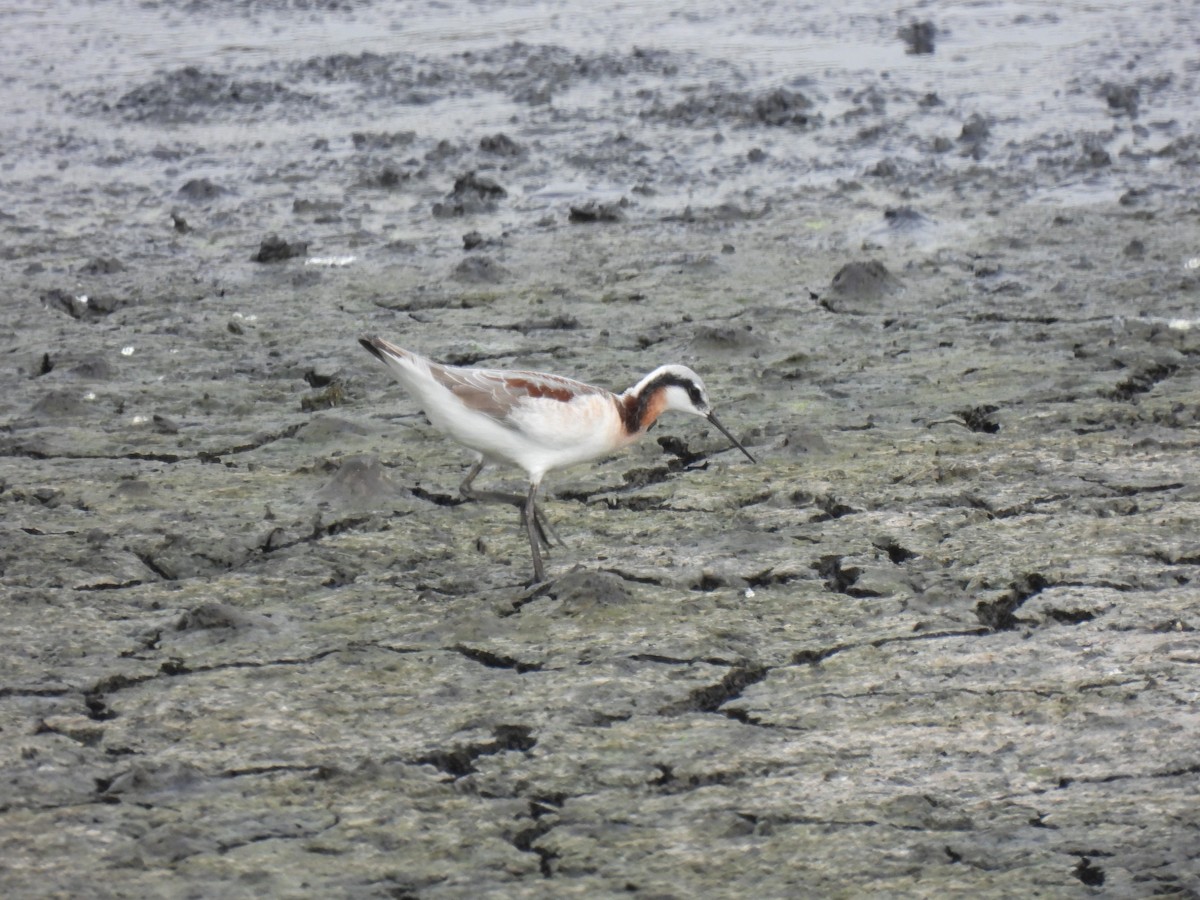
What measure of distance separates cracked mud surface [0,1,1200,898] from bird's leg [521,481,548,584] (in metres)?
0.13

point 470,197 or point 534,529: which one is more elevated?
point 470,197

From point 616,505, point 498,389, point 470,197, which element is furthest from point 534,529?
point 470,197

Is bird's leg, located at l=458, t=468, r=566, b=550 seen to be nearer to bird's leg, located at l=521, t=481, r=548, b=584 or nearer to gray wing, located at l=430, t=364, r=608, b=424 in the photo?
bird's leg, located at l=521, t=481, r=548, b=584

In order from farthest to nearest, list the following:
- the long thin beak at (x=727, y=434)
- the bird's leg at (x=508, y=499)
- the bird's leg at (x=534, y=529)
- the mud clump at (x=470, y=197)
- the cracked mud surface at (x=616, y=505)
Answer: the mud clump at (x=470, y=197), the long thin beak at (x=727, y=434), the bird's leg at (x=508, y=499), the bird's leg at (x=534, y=529), the cracked mud surface at (x=616, y=505)

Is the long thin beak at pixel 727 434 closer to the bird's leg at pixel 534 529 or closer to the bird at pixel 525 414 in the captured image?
the bird at pixel 525 414

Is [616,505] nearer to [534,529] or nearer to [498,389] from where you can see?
[534,529]

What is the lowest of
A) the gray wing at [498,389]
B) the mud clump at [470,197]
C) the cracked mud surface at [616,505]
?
the cracked mud surface at [616,505]

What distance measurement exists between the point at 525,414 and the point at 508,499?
40cm

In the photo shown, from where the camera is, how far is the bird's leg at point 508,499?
5.55 m

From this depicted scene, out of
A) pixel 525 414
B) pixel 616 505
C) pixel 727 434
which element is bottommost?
pixel 616 505

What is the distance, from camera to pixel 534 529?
17.5ft

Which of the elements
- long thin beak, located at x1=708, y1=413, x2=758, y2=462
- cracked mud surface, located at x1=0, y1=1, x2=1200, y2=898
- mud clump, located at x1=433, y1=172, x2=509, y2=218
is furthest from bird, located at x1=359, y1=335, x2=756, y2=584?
mud clump, located at x1=433, y1=172, x2=509, y2=218

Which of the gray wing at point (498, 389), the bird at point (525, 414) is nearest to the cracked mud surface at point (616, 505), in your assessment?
the bird at point (525, 414)

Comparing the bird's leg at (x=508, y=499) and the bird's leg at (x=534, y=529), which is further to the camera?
the bird's leg at (x=508, y=499)
